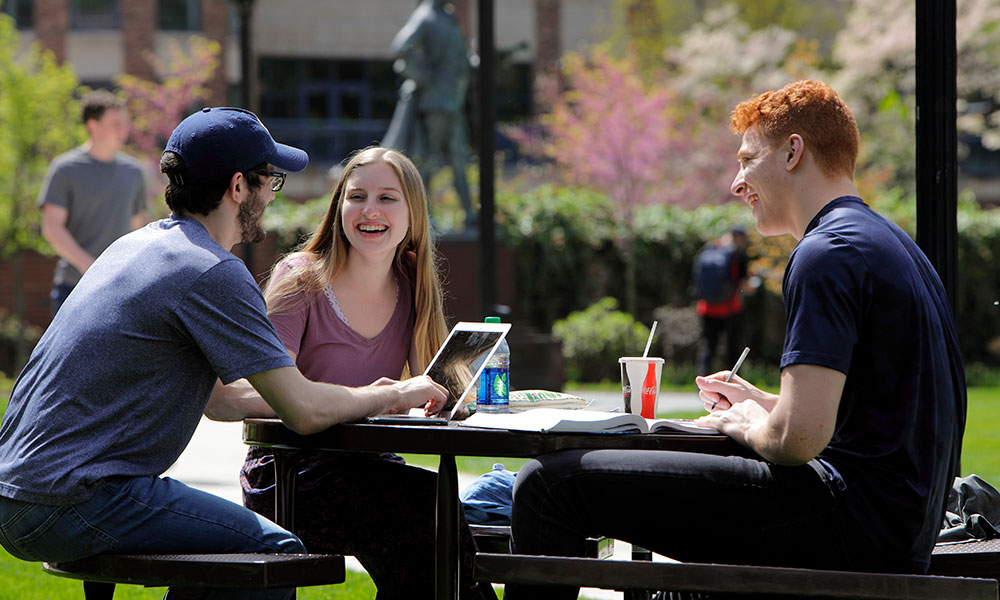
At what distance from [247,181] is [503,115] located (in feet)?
118

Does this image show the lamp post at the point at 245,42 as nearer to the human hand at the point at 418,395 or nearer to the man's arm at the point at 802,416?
the human hand at the point at 418,395

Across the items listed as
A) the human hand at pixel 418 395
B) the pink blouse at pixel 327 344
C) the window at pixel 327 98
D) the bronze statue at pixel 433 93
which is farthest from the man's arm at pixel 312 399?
the window at pixel 327 98

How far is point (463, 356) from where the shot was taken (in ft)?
11.2

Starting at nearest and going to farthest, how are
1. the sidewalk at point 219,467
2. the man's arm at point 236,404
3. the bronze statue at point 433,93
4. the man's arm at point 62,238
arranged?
the man's arm at point 236,404, the sidewalk at point 219,467, the man's arm at point 62,238, the bronze statue at point 433,93

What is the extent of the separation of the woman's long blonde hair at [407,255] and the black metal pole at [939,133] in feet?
5.38

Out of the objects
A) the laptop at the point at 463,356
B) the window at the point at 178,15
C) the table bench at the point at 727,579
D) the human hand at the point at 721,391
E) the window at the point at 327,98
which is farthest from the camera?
the window at the point at 327,98

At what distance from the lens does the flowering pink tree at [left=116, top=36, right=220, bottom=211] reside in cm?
2975

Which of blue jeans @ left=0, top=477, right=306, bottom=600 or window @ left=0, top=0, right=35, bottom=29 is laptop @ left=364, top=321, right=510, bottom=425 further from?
window @ left=0, top=0, right=35, bottom=29

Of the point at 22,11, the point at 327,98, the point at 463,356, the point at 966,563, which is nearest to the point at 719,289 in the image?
the point at 463,356

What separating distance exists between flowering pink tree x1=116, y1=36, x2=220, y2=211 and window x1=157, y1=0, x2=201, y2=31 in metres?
5.54

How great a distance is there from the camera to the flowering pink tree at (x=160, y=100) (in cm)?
Result: 2975

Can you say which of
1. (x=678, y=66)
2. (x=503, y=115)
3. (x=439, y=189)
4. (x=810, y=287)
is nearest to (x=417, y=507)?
(x=810, y=287)

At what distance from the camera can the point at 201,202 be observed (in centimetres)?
318

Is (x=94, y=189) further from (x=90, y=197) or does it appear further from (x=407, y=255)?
(x=407, y=255)
